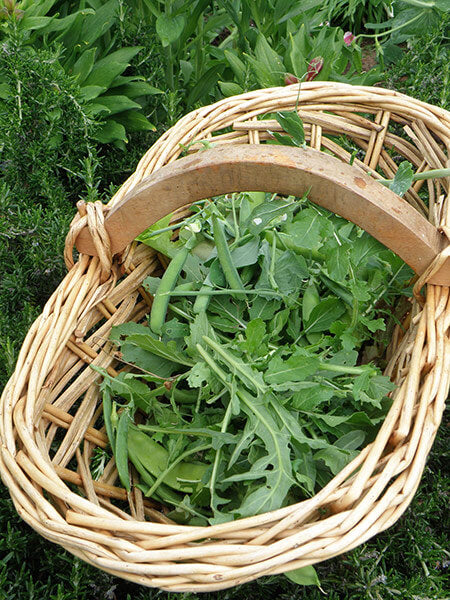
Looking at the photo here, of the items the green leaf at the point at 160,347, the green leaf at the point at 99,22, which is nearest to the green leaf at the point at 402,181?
the green leaf at the point at 160,347

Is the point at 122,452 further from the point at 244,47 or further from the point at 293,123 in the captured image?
the point at 244,47

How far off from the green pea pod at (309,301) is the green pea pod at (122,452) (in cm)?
32

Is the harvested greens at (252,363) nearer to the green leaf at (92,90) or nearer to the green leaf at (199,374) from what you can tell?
the green leaf at (199,374)

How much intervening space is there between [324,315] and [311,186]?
0.70 feet

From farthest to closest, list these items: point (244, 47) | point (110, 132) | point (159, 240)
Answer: point (244, 47), point (110, 132), point (159, 240)

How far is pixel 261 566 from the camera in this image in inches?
27.6

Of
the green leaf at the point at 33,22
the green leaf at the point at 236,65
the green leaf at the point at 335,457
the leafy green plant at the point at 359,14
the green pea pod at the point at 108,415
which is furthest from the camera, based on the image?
the leafy green plant at the point at 359,14

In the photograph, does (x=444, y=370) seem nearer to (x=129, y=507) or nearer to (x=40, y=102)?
(x=129, y=507)

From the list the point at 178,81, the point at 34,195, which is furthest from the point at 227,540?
the point at 178,81

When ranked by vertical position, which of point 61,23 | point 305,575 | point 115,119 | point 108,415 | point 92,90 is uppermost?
point 61,23

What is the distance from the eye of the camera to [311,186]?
917 millimetres

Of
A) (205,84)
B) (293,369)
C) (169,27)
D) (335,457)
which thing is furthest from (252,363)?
(205,84)

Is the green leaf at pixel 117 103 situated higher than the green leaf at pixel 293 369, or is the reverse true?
the green leaf at pixel 117 103

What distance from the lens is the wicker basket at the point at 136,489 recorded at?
0.72m
